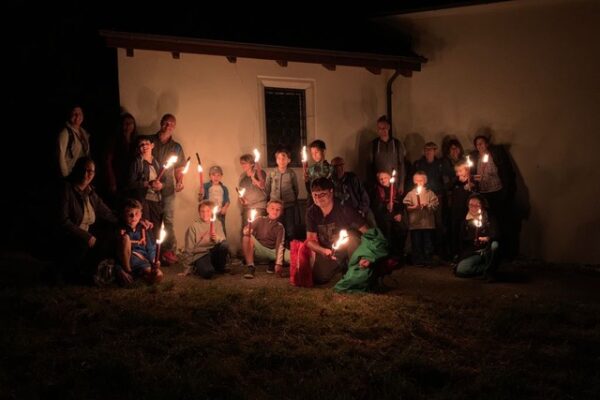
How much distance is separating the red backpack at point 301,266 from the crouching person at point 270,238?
964 mm

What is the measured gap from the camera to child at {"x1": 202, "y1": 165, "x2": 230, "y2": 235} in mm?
9219

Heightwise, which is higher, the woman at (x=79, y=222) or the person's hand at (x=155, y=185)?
the person's hand at (x=155, y=185)

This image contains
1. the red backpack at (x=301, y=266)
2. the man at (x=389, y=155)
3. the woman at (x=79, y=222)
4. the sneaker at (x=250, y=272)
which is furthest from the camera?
the man at (x=389, y=155)

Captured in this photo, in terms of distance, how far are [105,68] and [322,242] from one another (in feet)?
19.0

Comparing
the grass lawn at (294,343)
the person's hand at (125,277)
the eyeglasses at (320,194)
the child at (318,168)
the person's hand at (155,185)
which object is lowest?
the grass lawn at (294,343)

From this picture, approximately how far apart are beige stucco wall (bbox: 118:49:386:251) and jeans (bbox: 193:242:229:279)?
4.44ft

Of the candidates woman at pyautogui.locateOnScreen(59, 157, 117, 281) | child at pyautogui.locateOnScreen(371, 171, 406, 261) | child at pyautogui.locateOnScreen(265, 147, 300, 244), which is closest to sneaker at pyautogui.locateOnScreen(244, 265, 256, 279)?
child at pyautogui.locateOnScreen(265, 147, 300, 244)

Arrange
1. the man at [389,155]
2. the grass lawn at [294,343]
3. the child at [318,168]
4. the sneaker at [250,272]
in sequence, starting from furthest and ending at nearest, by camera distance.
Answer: the man at [389,155]
the child at [318,168]
the sneaker at [250,272]
the grass lawn at [294,343]

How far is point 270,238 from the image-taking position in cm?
873

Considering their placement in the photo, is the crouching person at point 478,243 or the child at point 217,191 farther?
the child at point 217,191

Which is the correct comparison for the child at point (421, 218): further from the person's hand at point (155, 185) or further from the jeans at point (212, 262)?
the person's hand at point (155, 185)

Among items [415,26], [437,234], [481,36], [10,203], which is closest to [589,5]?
[481,36]

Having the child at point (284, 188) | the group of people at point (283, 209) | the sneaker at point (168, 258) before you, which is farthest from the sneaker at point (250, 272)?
the sneaker at point (168, 258)

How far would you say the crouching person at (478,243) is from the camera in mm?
8062
